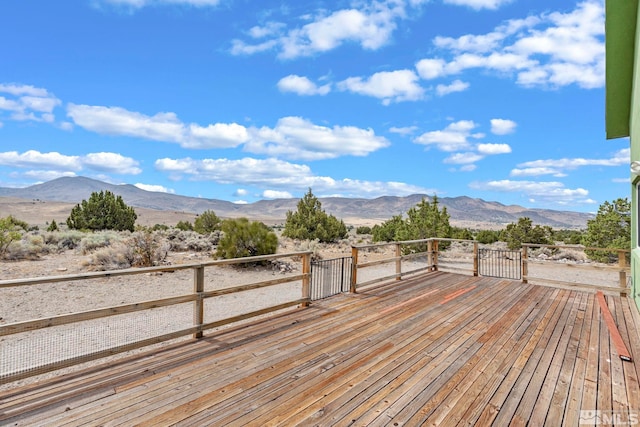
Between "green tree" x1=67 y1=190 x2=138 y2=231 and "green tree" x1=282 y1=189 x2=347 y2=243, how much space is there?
36.5 ft

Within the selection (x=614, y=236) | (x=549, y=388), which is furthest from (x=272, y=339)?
(x=614, y=236)

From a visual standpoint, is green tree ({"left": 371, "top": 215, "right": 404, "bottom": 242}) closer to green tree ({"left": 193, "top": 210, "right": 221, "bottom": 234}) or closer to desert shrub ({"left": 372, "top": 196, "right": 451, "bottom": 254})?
desert shrub ({"left": 372, "top": 196, "right": 451, "bottom": 254})

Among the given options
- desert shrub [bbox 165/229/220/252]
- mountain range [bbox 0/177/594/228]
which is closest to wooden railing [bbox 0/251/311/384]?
desert shrub [bbox 165/229/220/252]

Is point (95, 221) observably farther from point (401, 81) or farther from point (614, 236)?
point (614, 236)

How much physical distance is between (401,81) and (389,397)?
756 inches

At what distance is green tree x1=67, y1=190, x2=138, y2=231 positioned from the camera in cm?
1998

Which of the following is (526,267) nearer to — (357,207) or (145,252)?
(145,252)

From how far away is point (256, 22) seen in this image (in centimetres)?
1301

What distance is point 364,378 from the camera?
9.79ft

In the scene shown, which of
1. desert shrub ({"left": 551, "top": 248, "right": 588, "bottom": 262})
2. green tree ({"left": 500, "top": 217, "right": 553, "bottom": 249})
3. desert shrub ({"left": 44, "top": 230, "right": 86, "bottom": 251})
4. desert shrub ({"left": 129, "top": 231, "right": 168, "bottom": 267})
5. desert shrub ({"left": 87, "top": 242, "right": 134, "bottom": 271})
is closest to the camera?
desert shrub ({"left": 87, "top": 242, "right": 134, "bottom": 271})

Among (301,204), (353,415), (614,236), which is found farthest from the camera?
(301,204)

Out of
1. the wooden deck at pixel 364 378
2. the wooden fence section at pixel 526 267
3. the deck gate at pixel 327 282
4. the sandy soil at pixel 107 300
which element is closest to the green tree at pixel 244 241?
the sandy soil at pixel 107 300

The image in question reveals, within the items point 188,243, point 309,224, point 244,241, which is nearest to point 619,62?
point 244,241

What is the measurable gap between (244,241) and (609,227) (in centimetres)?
1537
